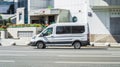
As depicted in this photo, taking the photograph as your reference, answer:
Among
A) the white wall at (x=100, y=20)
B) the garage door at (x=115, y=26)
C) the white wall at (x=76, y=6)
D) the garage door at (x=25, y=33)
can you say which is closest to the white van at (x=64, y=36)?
the white wall at (x=100, y=20)

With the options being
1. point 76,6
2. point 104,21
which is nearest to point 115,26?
point 104,21

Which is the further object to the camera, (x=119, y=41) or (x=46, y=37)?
(x=119, y=41)

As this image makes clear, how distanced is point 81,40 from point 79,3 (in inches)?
644

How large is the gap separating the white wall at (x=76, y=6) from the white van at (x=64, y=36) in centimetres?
1059

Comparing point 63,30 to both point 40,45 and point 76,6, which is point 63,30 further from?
point 76,6

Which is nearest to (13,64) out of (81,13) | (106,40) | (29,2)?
(106,40)

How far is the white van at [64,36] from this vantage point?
30031mm

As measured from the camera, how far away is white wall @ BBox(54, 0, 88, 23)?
43134mm

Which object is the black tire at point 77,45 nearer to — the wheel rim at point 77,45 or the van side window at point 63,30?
the wheel rim at point 77,45

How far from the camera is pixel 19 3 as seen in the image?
75188mm

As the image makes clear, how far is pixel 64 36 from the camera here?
3012 cm

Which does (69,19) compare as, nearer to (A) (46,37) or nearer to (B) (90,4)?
(B) (90,4)

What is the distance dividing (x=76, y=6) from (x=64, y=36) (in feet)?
56.1

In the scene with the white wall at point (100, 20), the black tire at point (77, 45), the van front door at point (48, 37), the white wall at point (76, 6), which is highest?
the white wall at point (76, 6)
